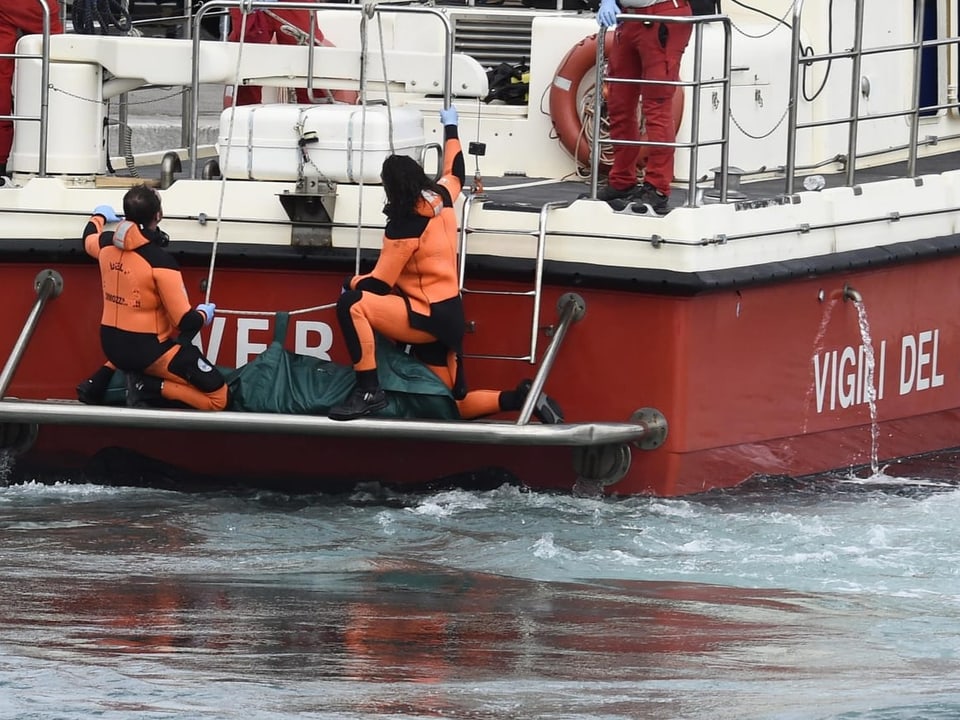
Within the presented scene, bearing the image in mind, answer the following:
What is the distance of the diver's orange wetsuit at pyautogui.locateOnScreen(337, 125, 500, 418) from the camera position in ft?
21.1

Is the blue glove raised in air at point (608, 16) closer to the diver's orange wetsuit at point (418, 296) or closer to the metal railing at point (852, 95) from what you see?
the metal railing at point (852, 95)

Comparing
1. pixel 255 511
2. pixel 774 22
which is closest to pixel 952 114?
pixel 774 22

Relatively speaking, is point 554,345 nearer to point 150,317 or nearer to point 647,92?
point 647,92

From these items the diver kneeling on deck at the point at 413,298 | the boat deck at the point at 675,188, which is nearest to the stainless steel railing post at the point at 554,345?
the diver kneeling on deck at the point at 413,298

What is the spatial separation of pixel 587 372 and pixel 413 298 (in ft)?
2.29

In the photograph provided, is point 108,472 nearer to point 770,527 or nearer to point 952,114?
point 770,527

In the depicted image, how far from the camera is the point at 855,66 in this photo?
723 cm

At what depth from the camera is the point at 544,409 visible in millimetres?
6660

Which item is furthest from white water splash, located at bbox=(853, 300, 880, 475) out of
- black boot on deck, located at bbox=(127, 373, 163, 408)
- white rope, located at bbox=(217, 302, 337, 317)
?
black boot on deck, located at bbox=(127, 373, 163, 408)

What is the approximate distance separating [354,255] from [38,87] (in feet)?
4.54

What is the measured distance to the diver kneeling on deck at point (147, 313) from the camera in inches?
256

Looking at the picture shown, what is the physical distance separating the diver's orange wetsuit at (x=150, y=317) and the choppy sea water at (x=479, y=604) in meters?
0.45

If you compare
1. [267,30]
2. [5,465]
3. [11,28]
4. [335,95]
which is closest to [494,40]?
[335,95]

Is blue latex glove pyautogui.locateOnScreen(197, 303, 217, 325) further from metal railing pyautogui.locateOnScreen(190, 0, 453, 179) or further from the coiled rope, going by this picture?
the coiled rope
